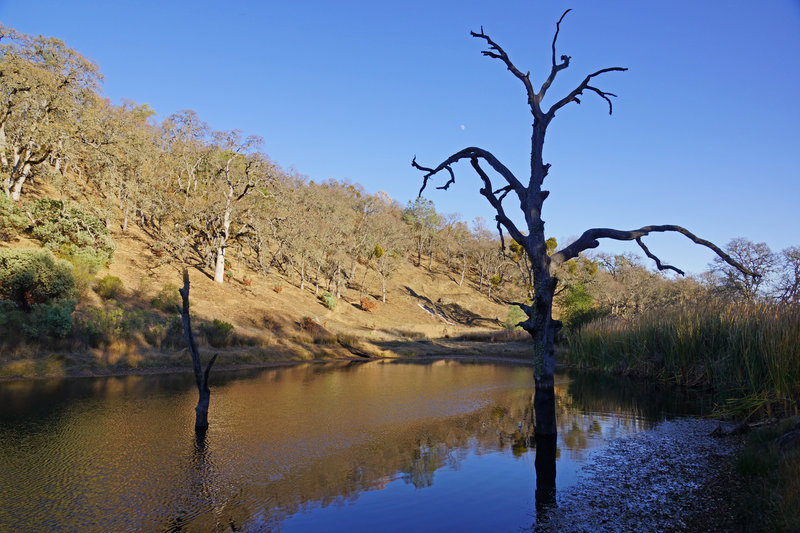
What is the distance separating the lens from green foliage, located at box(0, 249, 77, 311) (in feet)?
79.5

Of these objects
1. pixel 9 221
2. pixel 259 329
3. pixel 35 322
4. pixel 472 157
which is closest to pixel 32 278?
pixel 35 322

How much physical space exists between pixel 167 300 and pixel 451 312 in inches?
2044

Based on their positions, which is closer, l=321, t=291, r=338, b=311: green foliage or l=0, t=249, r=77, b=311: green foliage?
l=0, t=249, r=77, b=311: green foliage

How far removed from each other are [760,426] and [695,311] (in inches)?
364

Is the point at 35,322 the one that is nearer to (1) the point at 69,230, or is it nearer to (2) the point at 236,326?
(2) the point at 236,326

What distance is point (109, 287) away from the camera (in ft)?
104

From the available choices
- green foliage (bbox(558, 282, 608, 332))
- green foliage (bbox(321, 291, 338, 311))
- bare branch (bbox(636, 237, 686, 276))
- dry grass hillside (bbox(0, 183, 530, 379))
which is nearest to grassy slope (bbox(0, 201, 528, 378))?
dry grass hillside (bbox(0, 183, 530, 379))

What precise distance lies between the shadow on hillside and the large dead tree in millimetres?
61924

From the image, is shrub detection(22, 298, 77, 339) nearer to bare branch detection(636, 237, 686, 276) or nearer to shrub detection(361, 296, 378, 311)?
bare branch detection(636, 237, 686, 276)

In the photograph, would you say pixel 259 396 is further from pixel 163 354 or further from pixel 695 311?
pixel 695 311

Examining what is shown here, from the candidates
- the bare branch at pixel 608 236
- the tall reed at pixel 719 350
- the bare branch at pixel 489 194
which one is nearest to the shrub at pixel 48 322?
the bare branch at pixel 489 194

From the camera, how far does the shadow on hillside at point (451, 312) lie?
7526 centimetres

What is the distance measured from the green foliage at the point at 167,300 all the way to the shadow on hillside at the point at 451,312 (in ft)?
143

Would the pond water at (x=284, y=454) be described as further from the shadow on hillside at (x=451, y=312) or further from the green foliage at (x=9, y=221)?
the shadow on hillside at (x=451, y=312)
